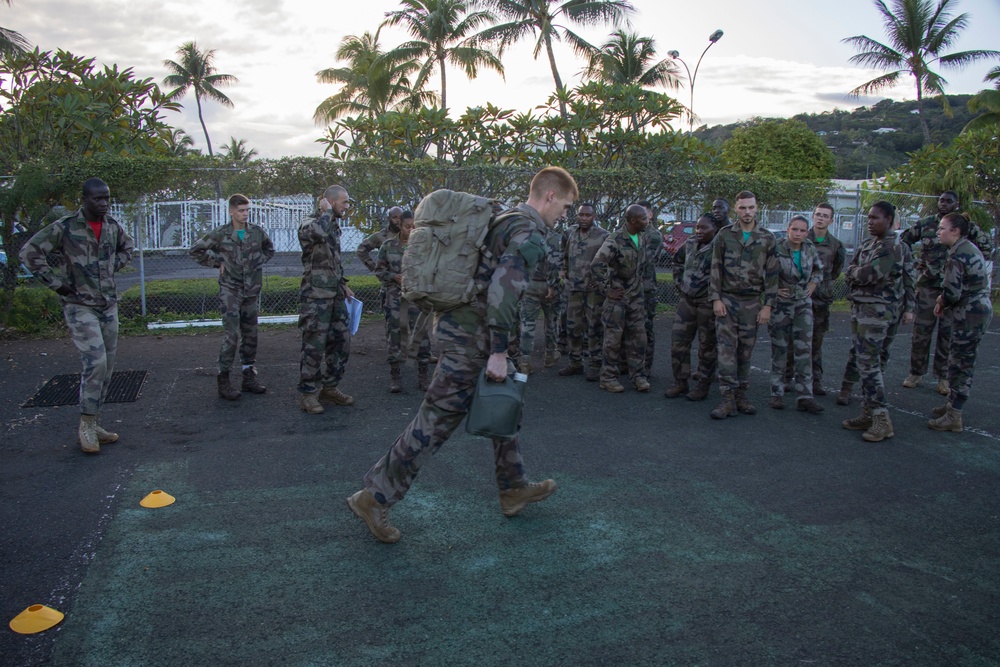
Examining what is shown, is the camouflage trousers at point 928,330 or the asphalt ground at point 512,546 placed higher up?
the camouflage trousers at point 928,330

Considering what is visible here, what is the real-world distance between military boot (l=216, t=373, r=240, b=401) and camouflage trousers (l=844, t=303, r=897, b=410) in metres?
5.94

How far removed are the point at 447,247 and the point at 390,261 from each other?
4097 mm

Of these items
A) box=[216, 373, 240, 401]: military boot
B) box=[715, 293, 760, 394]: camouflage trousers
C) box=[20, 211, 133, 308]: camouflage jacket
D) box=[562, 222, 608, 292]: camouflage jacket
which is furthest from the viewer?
box=[562, 222, 608, 292]: camouflage jacket

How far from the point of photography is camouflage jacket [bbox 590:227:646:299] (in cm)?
787

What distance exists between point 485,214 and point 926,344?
21.6 feet

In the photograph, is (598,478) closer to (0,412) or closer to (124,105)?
(0,412)

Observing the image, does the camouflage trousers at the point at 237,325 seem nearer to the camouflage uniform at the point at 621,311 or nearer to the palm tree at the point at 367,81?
the camouflage uniform at the point at 621,311

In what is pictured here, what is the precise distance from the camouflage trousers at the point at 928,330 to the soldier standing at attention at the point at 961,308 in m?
1.26

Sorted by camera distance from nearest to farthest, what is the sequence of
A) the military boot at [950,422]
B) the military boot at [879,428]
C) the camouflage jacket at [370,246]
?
the military boot at [879,428] < the military boot at [950,422] < the camouflage jacket at [370,246]

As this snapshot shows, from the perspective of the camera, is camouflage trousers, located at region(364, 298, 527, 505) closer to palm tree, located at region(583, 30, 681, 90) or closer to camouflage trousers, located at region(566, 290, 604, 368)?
camouflage trousers, located at region(566, 290, 604, 368)

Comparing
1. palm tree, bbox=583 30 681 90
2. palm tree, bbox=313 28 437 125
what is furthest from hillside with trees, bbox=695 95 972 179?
palm tree, bbox=313 28 437 125

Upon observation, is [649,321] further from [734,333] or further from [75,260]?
[75,260]

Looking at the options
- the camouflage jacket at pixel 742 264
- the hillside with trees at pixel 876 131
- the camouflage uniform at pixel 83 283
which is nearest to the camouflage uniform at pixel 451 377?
the camouflage uniform at pixel 83 283

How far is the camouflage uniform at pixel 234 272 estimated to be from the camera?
7.32 m
